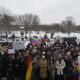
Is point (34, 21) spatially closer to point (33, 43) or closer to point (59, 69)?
point (33, 43)

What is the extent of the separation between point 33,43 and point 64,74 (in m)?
5.23

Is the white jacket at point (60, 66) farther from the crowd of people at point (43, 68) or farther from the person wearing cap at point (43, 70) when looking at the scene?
the person wearing cap at point (43, 70)

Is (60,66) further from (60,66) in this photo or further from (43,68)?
(43,68)

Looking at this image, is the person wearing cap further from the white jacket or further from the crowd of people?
the white jacket

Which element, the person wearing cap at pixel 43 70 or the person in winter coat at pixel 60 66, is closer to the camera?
the person wearing cap at pixel 43 70

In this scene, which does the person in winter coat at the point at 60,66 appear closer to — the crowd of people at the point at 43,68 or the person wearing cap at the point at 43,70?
the crowd of people at the point at 43,68

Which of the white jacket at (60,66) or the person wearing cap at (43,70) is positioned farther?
the white jacket at (60,66)

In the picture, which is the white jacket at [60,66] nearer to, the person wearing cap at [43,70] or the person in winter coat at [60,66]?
the person in winter coat at [60,66]

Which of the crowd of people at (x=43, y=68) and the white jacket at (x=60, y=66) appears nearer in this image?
the crowd of people at (x=43, y=68)

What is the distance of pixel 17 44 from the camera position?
8.45 metres

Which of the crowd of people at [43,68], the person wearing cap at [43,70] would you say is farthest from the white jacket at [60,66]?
the person wearing cap at [43,70]

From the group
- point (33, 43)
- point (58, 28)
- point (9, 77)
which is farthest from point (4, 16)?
point (58, 28)

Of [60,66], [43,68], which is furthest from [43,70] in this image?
[60,66]

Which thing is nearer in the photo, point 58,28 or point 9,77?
point 9,77
